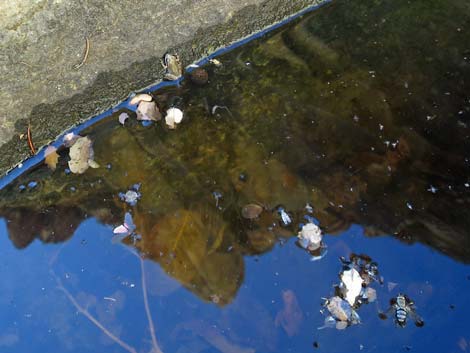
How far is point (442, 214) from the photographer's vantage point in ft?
7.38

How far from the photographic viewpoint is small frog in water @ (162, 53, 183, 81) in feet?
8.27

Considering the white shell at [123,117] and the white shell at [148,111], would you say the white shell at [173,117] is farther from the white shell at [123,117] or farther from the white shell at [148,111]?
the white shell at [123,117]

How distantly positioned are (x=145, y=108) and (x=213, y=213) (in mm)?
656

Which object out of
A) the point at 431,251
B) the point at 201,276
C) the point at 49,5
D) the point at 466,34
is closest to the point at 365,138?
the point at 431,251

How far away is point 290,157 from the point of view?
7.87 feet

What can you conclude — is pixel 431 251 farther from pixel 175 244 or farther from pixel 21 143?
pixel 21 143

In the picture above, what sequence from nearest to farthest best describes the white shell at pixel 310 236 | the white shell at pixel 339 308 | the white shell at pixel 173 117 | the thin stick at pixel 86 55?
the white shell at pixel 339 308
the white shell at pixel 310 236
the thin stick at pixel 86 55
the white shell at pixel 173 117

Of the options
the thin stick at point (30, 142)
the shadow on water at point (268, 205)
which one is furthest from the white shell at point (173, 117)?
the thin stick at point (30, 142)

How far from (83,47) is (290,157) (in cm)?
113

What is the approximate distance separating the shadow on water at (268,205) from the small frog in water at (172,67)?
70mm

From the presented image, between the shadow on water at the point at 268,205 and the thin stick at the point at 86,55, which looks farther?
the thin stick at the point at 86,55

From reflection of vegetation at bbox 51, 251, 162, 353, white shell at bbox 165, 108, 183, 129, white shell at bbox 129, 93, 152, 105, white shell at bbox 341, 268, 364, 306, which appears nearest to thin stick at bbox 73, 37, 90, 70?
white shell at bbox 129, 93, 152, 105

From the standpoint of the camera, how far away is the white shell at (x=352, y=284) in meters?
2.12

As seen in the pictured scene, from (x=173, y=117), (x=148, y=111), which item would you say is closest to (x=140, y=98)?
(x=148, y=111)
